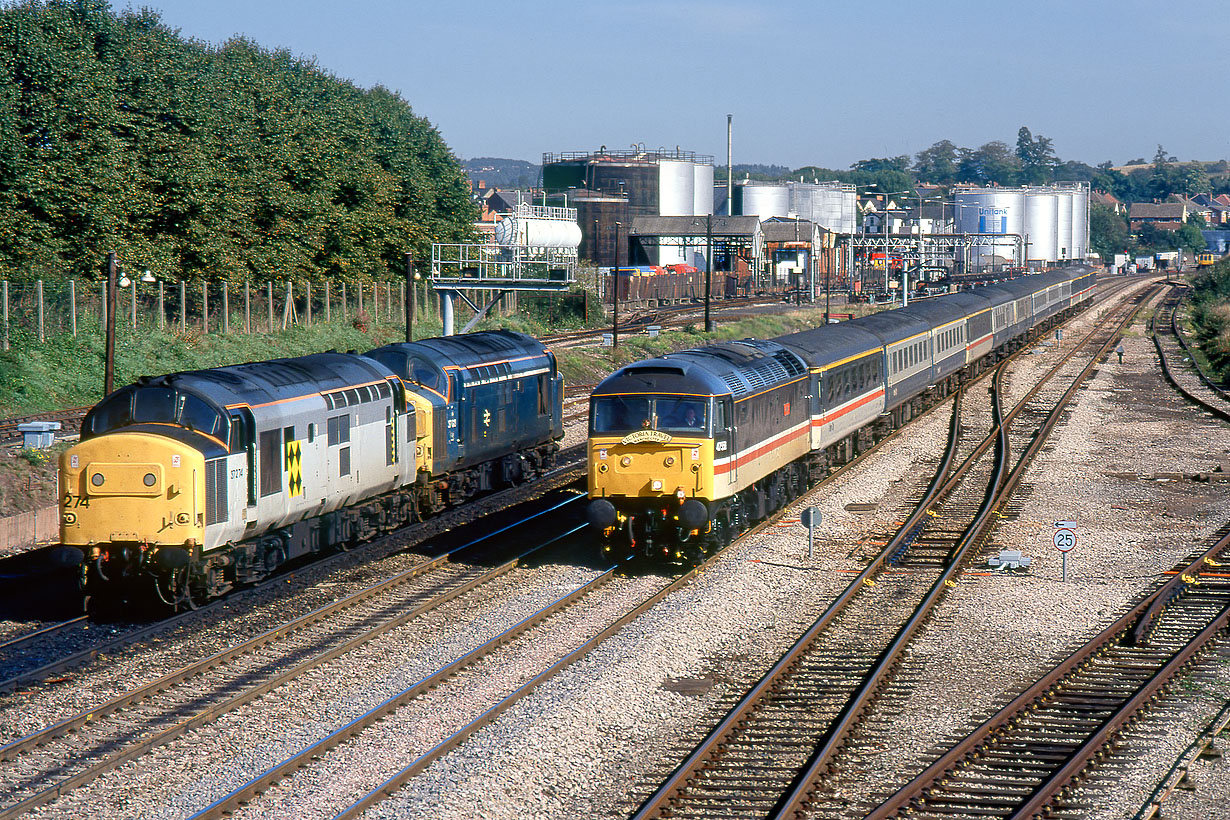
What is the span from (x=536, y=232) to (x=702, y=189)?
203 ft

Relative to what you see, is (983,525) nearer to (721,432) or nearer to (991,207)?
(721,432)

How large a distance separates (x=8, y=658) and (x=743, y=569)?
11.4m

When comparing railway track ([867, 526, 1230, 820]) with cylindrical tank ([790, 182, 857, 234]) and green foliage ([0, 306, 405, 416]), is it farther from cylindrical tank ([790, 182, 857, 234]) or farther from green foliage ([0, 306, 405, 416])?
cylindrical tank ([790, 182, 857, 234])

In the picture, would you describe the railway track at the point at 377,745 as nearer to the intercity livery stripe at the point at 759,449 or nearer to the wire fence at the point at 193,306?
the intercity livery stripe at the point at 759,449

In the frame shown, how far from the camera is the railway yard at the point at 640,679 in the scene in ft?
42.0

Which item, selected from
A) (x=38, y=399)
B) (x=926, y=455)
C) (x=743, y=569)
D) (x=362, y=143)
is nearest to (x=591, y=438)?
(x=743, y=569)

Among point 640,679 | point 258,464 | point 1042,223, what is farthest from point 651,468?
point 1042,223

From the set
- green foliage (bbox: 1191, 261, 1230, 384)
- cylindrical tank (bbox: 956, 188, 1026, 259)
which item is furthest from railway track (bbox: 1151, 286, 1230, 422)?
cylindrical tank (bbox: 956, 188, 1026, 259)

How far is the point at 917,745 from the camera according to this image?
1407 cm

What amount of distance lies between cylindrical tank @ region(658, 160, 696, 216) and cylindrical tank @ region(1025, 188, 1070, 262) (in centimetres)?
7295

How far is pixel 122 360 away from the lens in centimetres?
3856

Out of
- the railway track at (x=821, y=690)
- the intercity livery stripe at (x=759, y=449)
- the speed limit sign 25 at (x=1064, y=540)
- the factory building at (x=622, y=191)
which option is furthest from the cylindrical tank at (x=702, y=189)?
the speed limit sign 25 at (x=1064, y=540)

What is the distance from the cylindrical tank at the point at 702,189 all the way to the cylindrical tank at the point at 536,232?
159 feet

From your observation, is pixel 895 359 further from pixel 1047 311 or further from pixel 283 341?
pixel 1047 311
